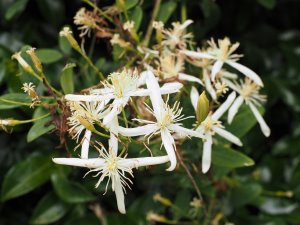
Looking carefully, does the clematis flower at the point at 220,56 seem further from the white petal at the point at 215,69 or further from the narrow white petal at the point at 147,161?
the narrow white petal at the point at 147,161

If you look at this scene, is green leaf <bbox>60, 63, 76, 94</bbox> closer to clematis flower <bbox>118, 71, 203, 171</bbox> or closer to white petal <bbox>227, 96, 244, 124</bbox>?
clematis flower <bbox>118, 71, 203, 171</bbox>

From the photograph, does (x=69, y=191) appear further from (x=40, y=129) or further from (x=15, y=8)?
(x=15, y=8)

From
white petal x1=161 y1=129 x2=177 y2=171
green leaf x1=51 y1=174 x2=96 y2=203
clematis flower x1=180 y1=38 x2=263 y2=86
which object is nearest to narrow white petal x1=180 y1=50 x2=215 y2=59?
clematis flower x1=180 y1=38 x2=263 y2=86

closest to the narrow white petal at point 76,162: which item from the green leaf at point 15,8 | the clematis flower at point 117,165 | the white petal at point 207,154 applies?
the clematis flower at point 117,165

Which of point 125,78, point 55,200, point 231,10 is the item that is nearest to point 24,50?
point 125,78

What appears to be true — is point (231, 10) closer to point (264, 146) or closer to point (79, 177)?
point (264, 146)

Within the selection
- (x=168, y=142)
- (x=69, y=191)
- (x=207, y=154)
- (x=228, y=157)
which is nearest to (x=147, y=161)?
(x=168, y=142)
